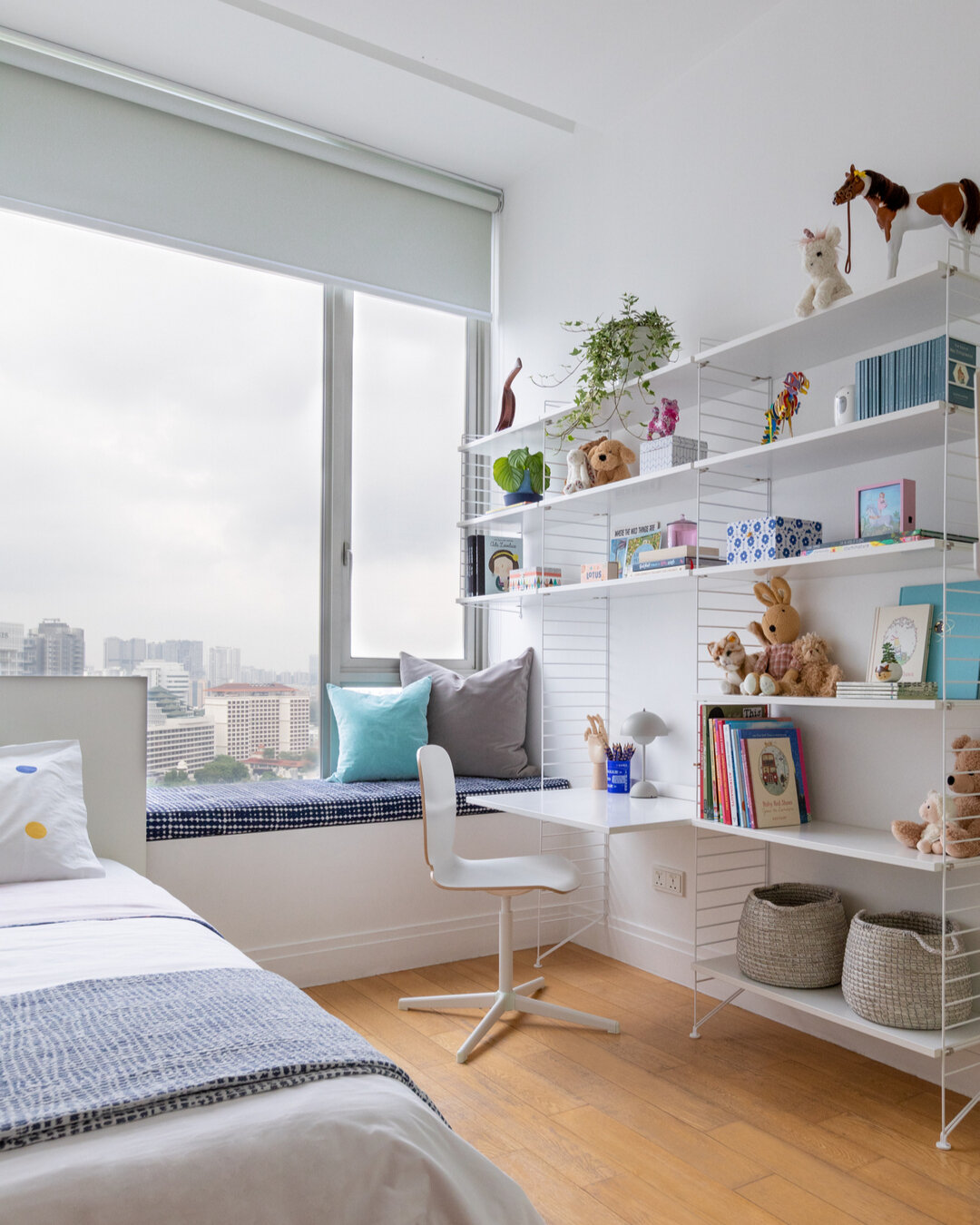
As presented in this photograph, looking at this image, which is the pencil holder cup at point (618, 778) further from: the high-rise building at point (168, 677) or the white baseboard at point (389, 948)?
the high-rise building at point (168, 677)

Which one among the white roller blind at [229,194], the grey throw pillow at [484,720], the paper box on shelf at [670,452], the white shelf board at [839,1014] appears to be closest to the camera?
the white shelf board at [839,1014]

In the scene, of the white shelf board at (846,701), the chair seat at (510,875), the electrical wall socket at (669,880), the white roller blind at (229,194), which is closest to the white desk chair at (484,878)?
the chair seat at (510,875)

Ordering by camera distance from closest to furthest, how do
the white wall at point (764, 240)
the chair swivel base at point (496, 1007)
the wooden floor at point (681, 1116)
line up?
1. the wooden floor at point (681, 1116)
2. the white wall at point (764, 240)
3. the chair swivel base at point (496, 1007)

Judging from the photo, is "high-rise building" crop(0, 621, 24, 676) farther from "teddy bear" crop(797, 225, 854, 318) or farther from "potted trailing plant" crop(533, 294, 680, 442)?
"teddy bear" crop(797, 225, 854, 318)

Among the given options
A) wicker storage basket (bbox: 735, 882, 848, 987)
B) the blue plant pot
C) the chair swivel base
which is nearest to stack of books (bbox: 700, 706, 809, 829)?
wicker storage basket (bbox: 735, 882, 848, 987)

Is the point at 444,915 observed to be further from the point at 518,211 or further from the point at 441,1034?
the point at 518,211

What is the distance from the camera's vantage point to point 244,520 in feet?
11.4

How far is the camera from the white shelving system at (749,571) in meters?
2.08

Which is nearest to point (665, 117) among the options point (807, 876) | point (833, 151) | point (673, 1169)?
point (833, 151)

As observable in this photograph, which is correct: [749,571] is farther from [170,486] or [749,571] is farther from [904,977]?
[170,486]

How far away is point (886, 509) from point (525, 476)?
1488 millimetres

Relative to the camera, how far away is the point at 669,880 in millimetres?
3025

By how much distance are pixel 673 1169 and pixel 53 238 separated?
324 cm

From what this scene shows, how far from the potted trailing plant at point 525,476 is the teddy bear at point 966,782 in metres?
1.73
